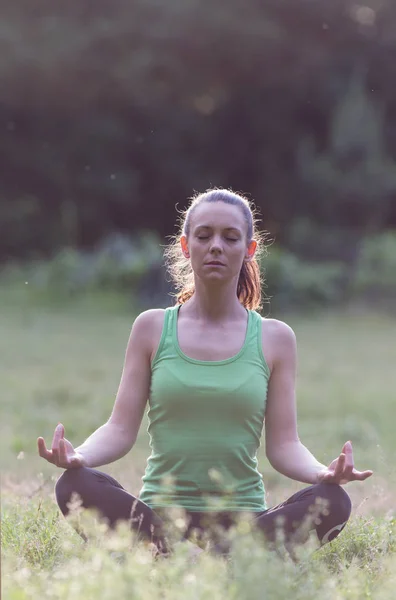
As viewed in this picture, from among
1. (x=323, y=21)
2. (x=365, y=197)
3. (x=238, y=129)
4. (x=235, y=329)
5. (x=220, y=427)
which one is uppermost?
(x=323, y=21)

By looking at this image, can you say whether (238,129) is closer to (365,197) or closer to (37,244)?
(365,197)

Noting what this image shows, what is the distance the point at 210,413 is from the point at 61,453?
1.88ft

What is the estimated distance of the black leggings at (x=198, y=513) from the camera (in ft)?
11.9

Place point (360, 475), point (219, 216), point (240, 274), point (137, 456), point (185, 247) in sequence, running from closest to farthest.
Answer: point (360, 475)
point (219, 216)
point (185, 247)
point (240, 274)
point (137, 456)

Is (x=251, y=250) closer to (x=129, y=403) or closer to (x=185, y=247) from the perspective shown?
(x=185, y=247)

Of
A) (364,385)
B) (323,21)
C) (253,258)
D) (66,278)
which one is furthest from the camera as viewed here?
(323,21)

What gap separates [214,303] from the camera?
3.97 metres

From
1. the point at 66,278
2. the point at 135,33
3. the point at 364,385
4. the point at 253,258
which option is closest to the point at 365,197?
the point at 135,33

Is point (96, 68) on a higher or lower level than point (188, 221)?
higher

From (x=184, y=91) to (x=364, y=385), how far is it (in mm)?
20339

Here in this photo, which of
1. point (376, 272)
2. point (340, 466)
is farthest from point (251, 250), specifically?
point (376, 272)

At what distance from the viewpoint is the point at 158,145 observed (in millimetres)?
31422

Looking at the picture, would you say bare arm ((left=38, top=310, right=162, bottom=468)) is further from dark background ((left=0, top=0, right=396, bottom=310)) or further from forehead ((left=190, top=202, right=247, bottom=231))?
dark background ((left=0, top=0, right=396, bottom=310))

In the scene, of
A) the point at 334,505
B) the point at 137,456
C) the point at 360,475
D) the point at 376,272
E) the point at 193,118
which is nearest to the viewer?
the point at 360,475
